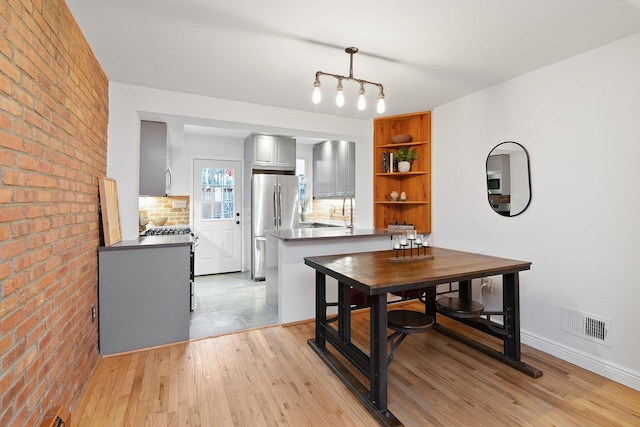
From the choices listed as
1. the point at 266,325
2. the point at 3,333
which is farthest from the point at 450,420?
the point at 3,333

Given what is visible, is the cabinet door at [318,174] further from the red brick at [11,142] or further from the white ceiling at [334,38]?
the red brick at [11,142]

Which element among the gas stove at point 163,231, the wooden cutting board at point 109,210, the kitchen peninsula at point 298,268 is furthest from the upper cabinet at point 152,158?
the kitchen peninsula at point 298,268

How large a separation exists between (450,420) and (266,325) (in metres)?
1.91

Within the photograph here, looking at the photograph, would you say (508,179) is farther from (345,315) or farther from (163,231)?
(163,231)

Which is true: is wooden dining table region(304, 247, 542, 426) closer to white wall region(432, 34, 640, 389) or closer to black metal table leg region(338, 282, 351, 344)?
black metal table leg region(338, 282, 351, 344)

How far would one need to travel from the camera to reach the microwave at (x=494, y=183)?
305 cm

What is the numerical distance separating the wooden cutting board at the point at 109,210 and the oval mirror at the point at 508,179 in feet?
11.4

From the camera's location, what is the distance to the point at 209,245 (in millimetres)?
5422

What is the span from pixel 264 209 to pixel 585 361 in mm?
4125

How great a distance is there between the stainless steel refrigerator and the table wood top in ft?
8.60

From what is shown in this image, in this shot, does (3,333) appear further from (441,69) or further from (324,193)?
(324,193)

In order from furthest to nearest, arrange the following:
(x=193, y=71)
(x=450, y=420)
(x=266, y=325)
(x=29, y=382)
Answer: (x=266, y=325)
(x=193, y=71)
(x=450, y=420)
(x=29, y=382)

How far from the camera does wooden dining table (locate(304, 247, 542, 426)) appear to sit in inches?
73.8

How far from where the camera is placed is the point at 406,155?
4.02m
